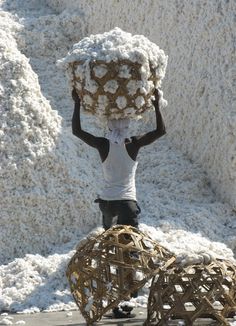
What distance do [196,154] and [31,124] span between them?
1.62 meters

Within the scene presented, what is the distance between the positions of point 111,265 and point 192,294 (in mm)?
548

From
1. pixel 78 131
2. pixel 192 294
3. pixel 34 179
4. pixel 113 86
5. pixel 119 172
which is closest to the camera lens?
pixel 192 294

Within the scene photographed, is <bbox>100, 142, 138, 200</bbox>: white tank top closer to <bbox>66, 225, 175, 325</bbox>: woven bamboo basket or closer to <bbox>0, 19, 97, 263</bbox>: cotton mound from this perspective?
<bbox>66, 225, 175, 325</bbox>: woven bamboo basket

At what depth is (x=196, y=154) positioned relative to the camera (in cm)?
794

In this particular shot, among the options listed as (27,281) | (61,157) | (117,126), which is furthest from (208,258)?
(61,157)

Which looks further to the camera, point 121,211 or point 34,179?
point 34,179

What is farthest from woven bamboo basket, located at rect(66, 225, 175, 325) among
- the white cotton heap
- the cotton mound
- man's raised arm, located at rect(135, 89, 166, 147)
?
the cotton mound

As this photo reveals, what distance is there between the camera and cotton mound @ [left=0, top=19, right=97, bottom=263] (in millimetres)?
6863

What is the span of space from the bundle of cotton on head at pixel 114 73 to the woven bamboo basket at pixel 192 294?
1.19 metres

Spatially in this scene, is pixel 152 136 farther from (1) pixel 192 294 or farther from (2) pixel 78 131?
(1) pixel 192 294

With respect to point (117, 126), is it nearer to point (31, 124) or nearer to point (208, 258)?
point (208, 258)

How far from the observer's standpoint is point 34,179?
7031mm

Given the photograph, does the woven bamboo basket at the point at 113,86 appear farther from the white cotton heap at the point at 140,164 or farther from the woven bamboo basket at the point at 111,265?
the woven bamboo basket at the point at 111,265

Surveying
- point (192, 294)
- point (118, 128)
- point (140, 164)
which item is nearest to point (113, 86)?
point (118, 128)
